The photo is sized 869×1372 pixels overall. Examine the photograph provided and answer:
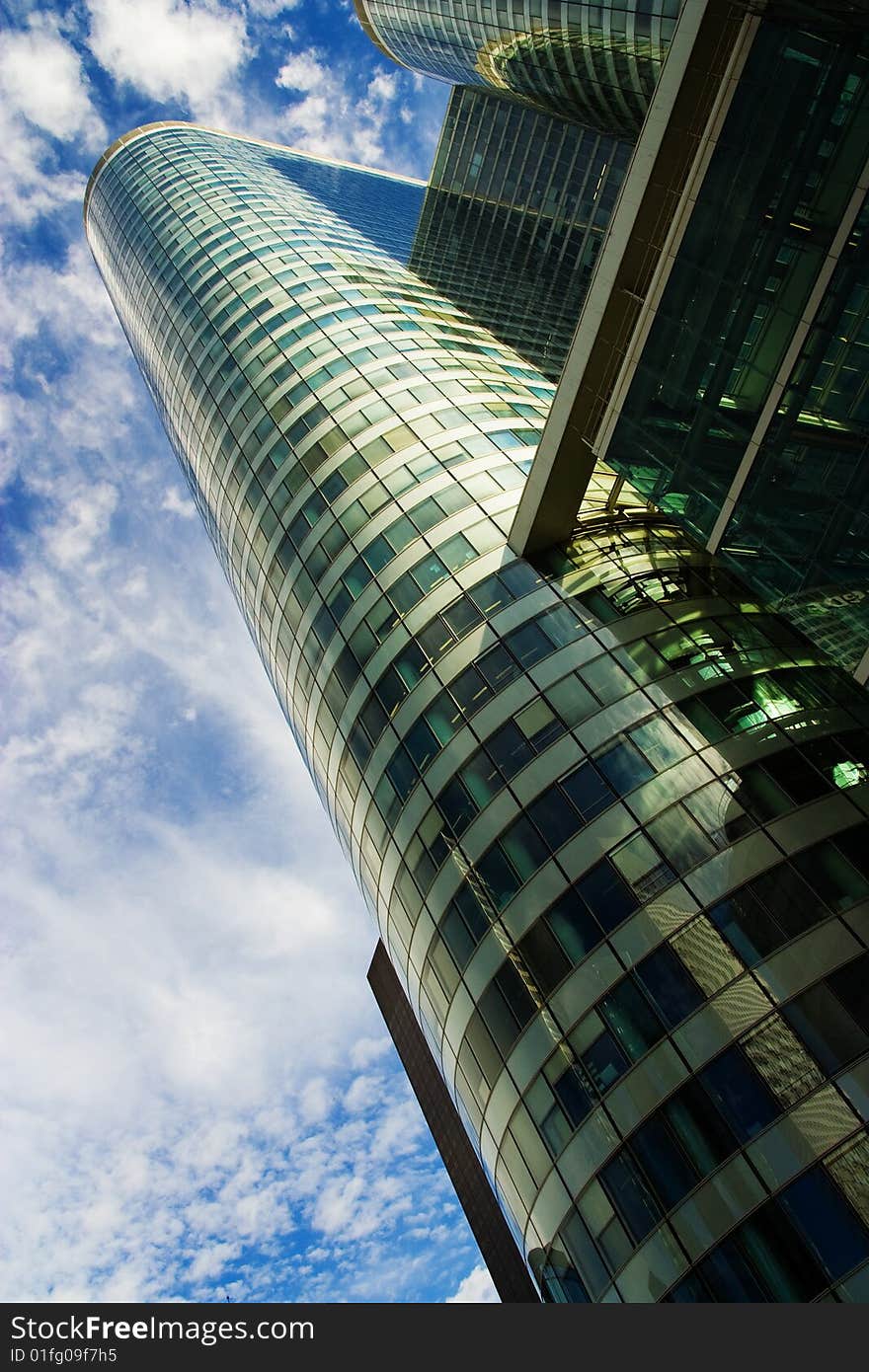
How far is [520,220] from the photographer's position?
82250mm

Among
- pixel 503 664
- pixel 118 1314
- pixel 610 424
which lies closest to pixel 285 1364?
pixel 118 1314

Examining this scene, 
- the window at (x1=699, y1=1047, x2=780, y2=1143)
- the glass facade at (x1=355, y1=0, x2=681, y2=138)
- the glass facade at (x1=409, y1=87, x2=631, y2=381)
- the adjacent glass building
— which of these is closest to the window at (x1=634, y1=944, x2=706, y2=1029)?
the window at (x1=699, y1=1047, x2=780, y2=1143)

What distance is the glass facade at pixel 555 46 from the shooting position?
144 ft

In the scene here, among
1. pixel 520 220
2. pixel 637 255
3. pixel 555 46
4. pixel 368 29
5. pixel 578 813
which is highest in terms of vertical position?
pixel 368 29

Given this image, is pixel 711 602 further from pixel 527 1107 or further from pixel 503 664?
pixel 527 1107

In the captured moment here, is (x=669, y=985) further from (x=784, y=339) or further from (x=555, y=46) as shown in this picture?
(x=555, y=46)

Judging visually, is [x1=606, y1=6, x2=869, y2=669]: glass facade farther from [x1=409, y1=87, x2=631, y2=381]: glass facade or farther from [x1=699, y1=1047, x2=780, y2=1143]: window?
[x1=409, y1=87, x2=631, y2=381]: glass facade

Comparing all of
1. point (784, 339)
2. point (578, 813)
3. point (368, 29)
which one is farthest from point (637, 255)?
point (368, 29)

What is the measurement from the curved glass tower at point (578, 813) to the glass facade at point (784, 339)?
18.0 feet

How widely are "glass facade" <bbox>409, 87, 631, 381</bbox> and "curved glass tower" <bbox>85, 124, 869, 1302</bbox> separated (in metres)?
19.3

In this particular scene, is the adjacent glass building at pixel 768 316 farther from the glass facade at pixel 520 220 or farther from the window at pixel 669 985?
the glass facade at pixel 520 220

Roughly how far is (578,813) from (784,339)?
1444 centimetres

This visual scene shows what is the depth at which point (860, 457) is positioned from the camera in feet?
59.2

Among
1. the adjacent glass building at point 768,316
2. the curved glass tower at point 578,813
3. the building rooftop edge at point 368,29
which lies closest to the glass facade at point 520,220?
the building rooftop edge at point 368,29
